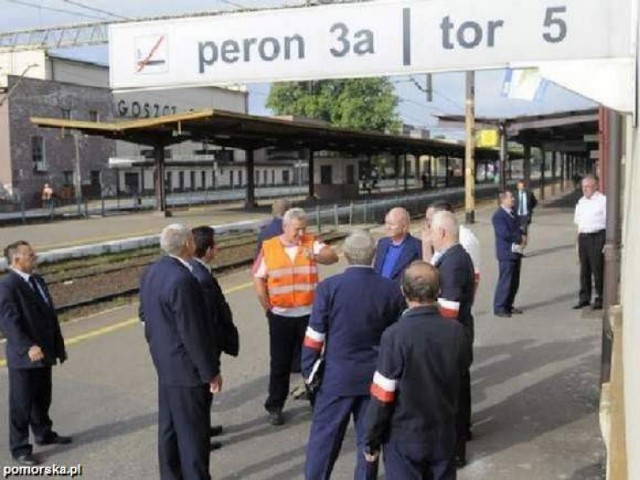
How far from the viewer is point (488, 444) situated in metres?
5.57

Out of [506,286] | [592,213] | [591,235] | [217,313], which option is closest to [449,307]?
[217,313]

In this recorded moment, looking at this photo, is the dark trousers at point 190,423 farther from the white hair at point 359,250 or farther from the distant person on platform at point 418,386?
the distant person on platform at point 418,386

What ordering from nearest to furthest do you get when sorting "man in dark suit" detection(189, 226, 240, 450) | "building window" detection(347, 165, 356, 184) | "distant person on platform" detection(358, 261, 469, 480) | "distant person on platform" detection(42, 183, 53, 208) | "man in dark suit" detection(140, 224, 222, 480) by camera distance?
"distant person on platform" detection(358, 261, 469, 480) < "man in dark suit" detection(140, 224, 222, 480) < "man in dark suit" detection(189, 226, 240, 450) < "distant person on platform" detection(42, 183, 53, 208) < "building window" detection(347, 165, 356, 184)

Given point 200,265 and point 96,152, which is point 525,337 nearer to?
point 200,265

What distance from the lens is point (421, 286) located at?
3.52 m

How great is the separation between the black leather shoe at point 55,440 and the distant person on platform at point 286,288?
146 cm

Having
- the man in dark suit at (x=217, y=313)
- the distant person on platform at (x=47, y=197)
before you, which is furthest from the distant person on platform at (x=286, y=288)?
the distant person on platform at (x=47, y=197)

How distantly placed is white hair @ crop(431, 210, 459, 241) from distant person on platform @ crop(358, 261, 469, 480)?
1.44m

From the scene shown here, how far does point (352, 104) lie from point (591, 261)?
204 ft

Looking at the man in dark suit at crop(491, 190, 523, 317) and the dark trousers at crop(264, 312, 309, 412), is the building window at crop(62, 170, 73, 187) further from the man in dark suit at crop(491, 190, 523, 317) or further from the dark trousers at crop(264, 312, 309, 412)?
the dark trousers at crop(264, 312, 309, 412)

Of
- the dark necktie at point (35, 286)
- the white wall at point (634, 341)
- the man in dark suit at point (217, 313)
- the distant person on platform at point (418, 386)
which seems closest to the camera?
the white wall at point (634, 341)

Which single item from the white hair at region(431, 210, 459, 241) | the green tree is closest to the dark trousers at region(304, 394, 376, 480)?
the white hair at region(431, 210, 459, 241)

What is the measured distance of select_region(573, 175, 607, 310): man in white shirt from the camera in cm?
1007

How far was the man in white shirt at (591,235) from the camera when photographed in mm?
10070
